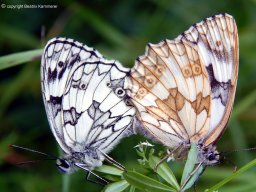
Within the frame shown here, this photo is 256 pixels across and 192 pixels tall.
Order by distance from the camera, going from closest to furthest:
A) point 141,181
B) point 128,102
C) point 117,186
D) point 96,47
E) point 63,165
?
point 141,181 < point 117,186 < point 63,165 < point 128,102 < point 96,47

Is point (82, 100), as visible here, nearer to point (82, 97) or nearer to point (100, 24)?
point (82, 97)

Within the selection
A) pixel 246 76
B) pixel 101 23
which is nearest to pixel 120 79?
pixel 101 23

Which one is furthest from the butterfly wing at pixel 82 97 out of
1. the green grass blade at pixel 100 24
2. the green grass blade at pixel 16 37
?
the green grass blade at pixel 16 37

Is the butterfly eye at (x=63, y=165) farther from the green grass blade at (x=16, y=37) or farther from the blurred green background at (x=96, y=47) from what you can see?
the green grass blade at (x=16, y=37)

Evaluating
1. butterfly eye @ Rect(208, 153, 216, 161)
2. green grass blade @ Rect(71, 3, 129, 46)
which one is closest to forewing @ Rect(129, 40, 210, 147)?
butterfly eye @ Rect(208, 153, 216, 161)

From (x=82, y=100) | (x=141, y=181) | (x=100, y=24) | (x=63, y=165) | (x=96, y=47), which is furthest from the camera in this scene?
(x=96, y=47)

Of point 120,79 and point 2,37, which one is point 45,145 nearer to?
point 2,37

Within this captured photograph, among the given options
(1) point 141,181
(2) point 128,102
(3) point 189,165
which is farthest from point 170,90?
(1) point 141,181
